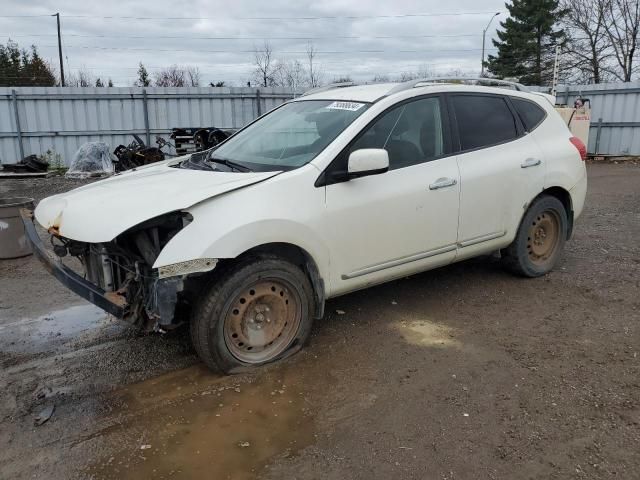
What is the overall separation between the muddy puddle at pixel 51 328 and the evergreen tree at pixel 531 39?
1570 inches

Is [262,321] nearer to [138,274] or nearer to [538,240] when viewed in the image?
[138,274]

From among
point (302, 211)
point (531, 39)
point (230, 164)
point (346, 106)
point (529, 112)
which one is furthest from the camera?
point (531, 39)

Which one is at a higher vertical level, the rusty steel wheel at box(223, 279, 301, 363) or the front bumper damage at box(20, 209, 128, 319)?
the front bumper damage at box(20, 209, 128, 319)

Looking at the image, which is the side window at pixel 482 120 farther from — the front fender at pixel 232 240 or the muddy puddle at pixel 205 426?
the muddy puddle at pixel 205 426

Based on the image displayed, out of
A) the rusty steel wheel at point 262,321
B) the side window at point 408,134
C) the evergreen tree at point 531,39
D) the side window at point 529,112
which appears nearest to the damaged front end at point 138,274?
the rusty steel wheel at point 262,321

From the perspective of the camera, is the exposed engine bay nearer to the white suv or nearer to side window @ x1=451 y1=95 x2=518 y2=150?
the white suv

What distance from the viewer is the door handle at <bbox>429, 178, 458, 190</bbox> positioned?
4.30m

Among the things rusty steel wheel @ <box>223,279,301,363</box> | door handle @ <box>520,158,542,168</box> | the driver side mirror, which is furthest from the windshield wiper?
door handle @ <box>520,158,542,168</box>

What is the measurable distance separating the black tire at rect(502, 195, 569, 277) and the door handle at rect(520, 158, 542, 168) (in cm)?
37

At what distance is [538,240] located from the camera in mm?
5445

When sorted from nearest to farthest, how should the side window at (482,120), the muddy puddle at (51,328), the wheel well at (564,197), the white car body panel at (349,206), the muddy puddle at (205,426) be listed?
the muddy puddle at (205,426)
the white car body panel at (349,206)
the muddy puddle at (51,328)
the side window at (482,120)
the wheel well at (564,197)

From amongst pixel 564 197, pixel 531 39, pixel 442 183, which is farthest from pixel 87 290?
pixel 531 39

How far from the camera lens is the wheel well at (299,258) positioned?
3.59 m

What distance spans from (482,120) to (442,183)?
2.92 feet
